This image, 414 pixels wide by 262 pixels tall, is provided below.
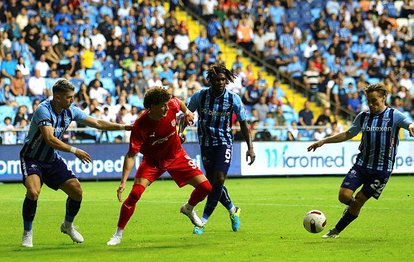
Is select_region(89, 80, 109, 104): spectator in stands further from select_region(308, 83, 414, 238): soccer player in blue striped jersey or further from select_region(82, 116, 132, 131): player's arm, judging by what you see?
select_region(308, 83, 414, 238): soccer player in blue striped jersey

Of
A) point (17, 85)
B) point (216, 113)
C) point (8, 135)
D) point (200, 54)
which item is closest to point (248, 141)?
point (216, 113)

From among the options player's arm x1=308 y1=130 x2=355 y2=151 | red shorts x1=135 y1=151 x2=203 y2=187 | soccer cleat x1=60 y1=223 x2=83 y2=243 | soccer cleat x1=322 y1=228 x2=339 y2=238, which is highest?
player's arm x1=308 y1=130 x2=355 y2=151

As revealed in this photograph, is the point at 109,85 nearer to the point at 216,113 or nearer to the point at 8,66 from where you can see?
the point at 8,66

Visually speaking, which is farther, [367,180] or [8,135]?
[8,135]

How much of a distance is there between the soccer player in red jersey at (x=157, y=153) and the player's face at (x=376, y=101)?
219 cm

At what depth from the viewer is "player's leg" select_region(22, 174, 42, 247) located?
11828mm

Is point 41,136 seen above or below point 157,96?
below

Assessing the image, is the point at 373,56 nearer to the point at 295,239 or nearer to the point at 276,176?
the point at 276,176

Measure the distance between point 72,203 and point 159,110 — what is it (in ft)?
5.24

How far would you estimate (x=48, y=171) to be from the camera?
12102 mm

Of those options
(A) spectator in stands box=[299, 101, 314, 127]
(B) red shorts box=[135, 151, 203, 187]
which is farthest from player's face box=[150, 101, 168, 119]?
(A) spectator in stands box=[299, 101, 314, 127]

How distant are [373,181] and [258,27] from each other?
20.7 metres

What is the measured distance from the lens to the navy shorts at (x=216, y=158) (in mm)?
13609

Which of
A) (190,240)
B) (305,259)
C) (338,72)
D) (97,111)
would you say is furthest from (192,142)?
(305,259)
